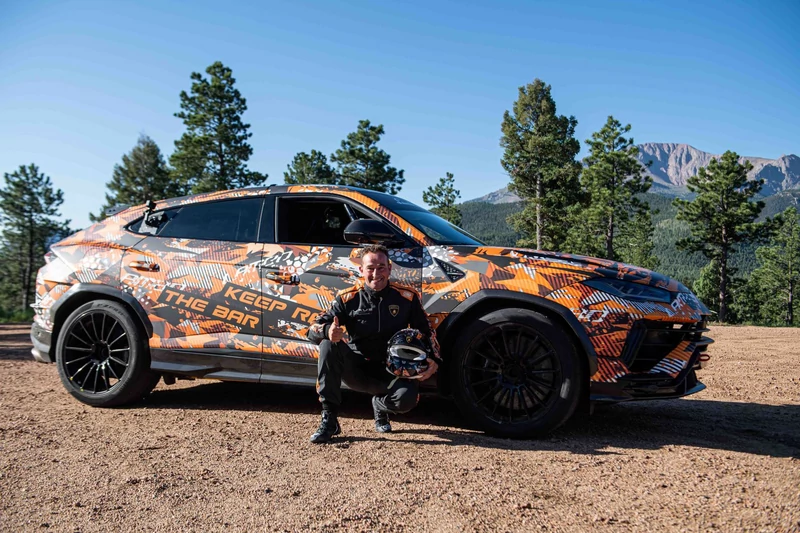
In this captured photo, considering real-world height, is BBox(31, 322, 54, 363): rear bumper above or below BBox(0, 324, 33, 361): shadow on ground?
above

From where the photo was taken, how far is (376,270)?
3436mm

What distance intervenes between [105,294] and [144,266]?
1.41ft

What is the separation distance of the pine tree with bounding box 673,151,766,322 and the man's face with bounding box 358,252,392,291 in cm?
4163

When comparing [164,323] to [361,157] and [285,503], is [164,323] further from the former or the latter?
[361,157]

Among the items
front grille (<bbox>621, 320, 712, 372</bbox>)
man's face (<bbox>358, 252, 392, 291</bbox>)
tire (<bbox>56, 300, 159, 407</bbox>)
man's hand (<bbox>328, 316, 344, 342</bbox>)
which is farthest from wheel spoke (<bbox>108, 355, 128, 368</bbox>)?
front grille (<bbox>621, 320, 712, 372</bbox>)

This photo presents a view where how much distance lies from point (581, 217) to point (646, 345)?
128 feet

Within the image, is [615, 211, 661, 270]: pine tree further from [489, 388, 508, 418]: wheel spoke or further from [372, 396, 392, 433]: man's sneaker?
[372, 396, 392, 433]: man's sneaker

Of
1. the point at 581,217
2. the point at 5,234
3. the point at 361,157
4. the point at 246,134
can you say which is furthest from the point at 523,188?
the point at 5,234

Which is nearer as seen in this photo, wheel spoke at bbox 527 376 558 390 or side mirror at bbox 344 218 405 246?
wheel spoke at bbox 527 376 558 390

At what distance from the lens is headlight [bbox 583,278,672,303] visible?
3.31m

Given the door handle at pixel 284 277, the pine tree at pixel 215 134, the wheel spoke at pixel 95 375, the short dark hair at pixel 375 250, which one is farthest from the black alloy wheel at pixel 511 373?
the pine tree at pixel 215 134

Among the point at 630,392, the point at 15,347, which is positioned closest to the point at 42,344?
the point at 630,392

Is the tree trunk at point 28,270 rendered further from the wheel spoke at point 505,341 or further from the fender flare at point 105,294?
the wheel spoke at point 505,341

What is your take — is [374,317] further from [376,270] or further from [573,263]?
[573,263]
